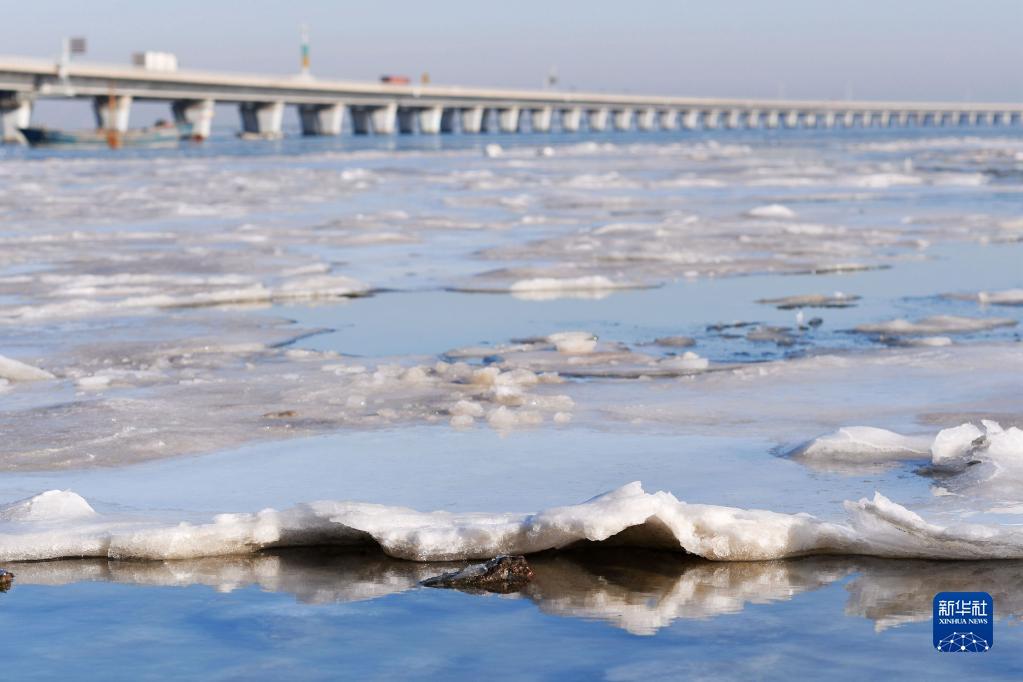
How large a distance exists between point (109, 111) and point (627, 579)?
346 ft

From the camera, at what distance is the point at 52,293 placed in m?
13.8

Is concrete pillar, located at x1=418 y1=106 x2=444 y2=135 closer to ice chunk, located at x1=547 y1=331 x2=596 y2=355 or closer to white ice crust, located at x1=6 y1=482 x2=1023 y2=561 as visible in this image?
ice chunk, located at x1=547 y1=331 x2=596 y2=355

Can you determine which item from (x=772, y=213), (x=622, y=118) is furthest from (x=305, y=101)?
(x=772, y=213)

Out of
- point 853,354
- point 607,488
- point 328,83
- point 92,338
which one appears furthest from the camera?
point 328,83

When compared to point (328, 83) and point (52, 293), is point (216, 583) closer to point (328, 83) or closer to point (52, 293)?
point (52, 293)

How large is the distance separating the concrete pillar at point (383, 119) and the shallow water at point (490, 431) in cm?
12660

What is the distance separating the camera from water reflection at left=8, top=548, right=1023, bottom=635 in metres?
4.41

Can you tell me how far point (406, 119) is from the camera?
156 metres

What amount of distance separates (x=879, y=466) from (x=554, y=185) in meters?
30.8

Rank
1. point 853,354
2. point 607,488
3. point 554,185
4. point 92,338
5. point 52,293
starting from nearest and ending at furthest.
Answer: point 607,488, point 853,354, point 92,338, point 52,293, point 554,185

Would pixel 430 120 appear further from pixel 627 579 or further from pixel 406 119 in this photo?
pixel 627 579

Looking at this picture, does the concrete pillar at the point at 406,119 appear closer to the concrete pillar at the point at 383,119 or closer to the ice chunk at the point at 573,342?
the concrete pillar at the point at 383,119

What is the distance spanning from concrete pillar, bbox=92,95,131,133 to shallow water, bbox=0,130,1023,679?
294 feet

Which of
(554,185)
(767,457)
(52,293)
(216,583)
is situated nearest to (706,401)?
(767,457)
